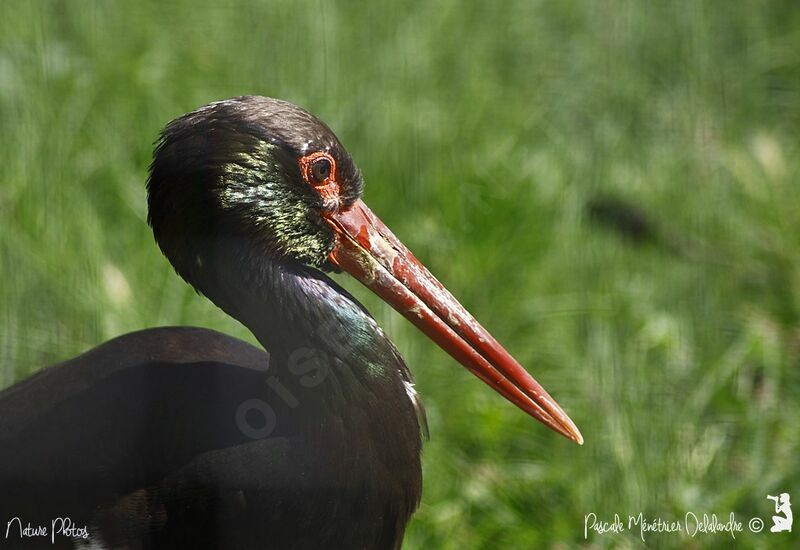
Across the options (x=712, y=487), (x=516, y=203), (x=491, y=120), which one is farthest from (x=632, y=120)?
(x=712, y=487)

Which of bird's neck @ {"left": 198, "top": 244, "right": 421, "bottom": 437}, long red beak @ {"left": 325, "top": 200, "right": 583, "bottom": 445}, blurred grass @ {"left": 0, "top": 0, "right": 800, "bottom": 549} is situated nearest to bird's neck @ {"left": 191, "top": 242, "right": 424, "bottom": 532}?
bird's neck @ {"left": 198, "top": 244, "right": 421, "bottom": 437}

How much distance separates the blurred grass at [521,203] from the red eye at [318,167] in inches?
46.2

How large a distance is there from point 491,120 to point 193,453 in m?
2.67

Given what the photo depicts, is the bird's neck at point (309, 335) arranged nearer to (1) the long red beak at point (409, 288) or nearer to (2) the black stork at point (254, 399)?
(2) the black stork at point (254, 399)

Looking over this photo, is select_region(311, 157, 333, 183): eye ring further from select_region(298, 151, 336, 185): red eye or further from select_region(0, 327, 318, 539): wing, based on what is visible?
select_region(0, 327, 318, 539): wing

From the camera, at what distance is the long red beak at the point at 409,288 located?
293 centimetres

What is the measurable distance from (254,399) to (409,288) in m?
0.44

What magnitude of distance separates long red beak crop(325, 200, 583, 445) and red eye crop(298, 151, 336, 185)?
95 millimetres

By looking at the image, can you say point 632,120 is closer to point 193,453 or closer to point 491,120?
point 491,120

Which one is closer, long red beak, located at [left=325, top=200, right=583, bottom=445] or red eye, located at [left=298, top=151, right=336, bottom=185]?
red eye, located at [left=298, top=151, right=336, bottom=185]

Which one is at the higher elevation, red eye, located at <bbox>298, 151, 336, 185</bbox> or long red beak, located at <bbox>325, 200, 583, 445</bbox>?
red eye, located at <bbox>298, 151, 336, 185</bbox>

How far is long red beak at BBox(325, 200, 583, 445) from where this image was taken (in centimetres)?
293

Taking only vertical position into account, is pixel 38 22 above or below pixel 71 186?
above

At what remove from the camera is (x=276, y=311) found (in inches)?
109
